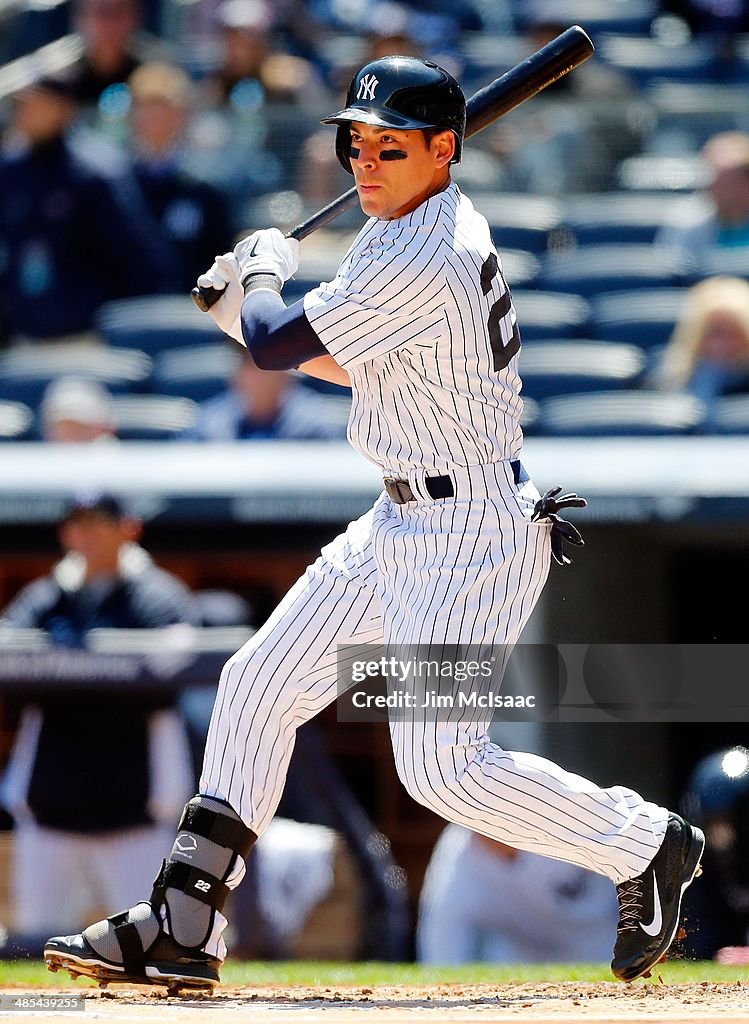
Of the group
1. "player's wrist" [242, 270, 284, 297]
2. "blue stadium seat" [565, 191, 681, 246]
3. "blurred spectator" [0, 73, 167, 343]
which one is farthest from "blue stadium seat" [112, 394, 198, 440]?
"player's wrist" [242, 270, 284, 297]

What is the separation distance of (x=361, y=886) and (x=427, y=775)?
174 centimetres

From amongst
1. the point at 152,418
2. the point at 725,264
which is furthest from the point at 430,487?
the point at 725,264

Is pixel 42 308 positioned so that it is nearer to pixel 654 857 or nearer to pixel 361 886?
pixel 361 886

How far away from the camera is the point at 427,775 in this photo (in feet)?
8.82

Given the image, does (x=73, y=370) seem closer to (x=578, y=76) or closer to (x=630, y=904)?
(x=578, y=76)

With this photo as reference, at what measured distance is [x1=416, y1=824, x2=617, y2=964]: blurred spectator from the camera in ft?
13.7

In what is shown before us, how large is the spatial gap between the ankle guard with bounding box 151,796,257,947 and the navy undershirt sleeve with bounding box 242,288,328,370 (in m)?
0.76

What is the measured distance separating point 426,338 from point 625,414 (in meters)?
2.78

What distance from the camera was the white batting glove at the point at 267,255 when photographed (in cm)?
287

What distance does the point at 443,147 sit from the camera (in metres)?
2.74

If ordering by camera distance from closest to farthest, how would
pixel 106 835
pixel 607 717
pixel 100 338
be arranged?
pixel 607 717 < pixel 106 835 < pixel 100 338

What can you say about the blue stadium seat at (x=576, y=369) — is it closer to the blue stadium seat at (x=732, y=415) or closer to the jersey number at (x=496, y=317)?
the blue stadium seat at (x=732, y=415)

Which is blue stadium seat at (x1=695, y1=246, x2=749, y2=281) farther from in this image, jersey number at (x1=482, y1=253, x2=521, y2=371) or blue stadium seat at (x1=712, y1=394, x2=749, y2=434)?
jersey number at (x1=482, y1=253, x2=521, y2=371)

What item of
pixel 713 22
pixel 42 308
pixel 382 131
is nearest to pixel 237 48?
pixel 42 308
